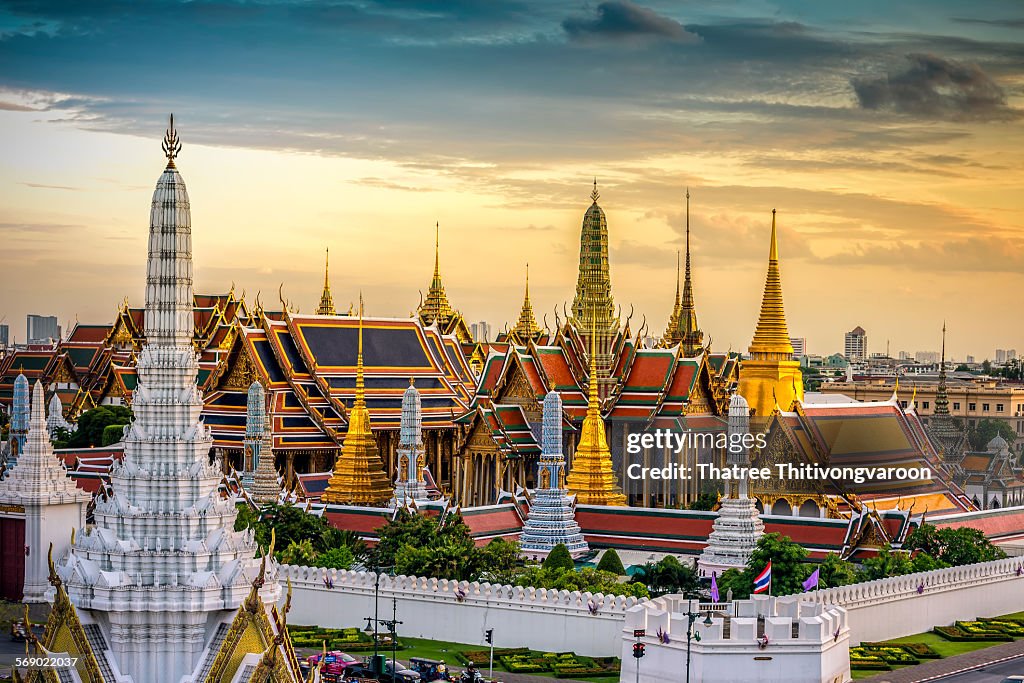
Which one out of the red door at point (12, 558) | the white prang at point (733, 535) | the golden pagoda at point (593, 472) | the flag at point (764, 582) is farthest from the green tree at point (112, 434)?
the flag at point (764, 582)

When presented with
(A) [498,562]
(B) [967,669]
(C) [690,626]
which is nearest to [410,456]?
(A) [498,562]

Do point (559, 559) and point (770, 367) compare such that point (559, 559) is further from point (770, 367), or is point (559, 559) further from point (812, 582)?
point (770, 367)

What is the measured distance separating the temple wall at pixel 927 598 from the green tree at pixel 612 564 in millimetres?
7001

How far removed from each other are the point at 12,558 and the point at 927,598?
898 inches

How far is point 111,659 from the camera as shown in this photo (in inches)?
1262

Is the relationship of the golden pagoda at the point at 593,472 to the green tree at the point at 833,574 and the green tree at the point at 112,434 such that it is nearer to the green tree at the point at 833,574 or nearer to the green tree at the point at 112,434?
the green tree at the point at 833,574

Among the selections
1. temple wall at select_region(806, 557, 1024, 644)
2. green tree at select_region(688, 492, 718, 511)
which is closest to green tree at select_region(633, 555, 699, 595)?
temple wall at select_region(806, 557, 1024, 644)

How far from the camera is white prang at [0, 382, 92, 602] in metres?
50.2

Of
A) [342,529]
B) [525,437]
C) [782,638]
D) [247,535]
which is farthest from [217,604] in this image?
[525,437]

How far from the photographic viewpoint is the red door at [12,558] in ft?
165

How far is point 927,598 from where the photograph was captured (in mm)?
48344

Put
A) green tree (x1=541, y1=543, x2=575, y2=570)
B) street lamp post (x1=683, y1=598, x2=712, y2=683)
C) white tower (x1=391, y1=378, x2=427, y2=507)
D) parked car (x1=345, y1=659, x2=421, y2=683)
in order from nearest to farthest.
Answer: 1. street lamp post (x1=683, y1=598, x2=712, y2=683)
2. parked car (x1=345, y1=659, x2=421, y2=683)
3. green tree (x1=541, y1=543, x2=575, y2=570)
4. white tower (x1=391, y1=378, x2=427, y2=507)

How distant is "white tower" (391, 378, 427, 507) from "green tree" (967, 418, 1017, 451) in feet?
166

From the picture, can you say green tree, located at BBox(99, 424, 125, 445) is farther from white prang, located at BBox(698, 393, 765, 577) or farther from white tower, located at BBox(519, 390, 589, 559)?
white prang, located at BBox(698, 393, 765, 577)
